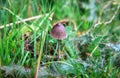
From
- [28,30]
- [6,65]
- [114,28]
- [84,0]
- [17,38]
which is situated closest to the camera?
[6,65]

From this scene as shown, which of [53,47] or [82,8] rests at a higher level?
[82,8]

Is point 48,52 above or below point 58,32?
below

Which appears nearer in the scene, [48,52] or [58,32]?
[58,32]

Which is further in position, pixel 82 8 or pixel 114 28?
pixel 82 8

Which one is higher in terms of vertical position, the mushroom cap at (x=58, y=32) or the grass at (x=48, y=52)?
the mushroom cap at (x=58, y=32)

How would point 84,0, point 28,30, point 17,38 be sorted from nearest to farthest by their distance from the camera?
1. point 17,38
2. point 28,30
3. point 84,0

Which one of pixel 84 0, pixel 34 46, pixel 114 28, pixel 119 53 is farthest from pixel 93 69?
pixel 84 0

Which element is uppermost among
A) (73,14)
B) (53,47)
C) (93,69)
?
(73,14)

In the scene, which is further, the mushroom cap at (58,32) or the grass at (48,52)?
the mushroom cap at (58,32)

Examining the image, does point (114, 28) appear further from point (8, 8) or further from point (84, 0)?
point (8, 8)

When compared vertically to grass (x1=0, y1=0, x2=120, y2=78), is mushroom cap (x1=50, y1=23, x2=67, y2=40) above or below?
above

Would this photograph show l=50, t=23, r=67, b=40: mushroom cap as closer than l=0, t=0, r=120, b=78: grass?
No
